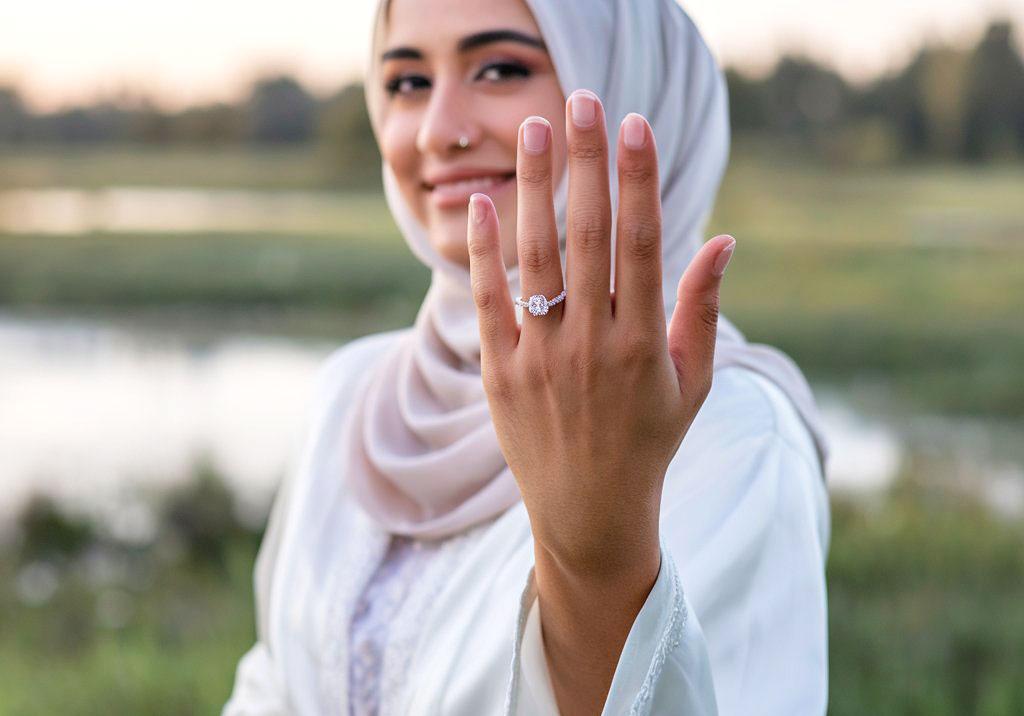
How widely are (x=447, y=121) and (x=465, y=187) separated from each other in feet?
0.21

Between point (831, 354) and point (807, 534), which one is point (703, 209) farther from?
point (831, 354)

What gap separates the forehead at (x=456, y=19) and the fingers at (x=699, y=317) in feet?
1.52

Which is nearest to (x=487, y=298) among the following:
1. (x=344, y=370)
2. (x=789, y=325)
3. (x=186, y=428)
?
(x=344, y=370)

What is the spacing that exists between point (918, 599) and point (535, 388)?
249cm

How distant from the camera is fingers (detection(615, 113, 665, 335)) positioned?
616mm

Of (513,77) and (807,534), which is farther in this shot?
(513,77)

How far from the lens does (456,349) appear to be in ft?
3.81

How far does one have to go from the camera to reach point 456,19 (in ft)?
3.42

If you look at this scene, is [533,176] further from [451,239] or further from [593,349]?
[451,239]

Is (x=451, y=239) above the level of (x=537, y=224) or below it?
below

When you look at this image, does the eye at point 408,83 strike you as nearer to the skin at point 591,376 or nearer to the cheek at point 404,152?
the cheek at point 404,152

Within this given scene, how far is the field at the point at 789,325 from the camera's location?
2467mm

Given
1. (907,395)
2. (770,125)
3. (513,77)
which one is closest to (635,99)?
(513,77)

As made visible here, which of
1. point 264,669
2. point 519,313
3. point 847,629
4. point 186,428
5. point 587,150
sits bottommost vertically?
point 186,428
